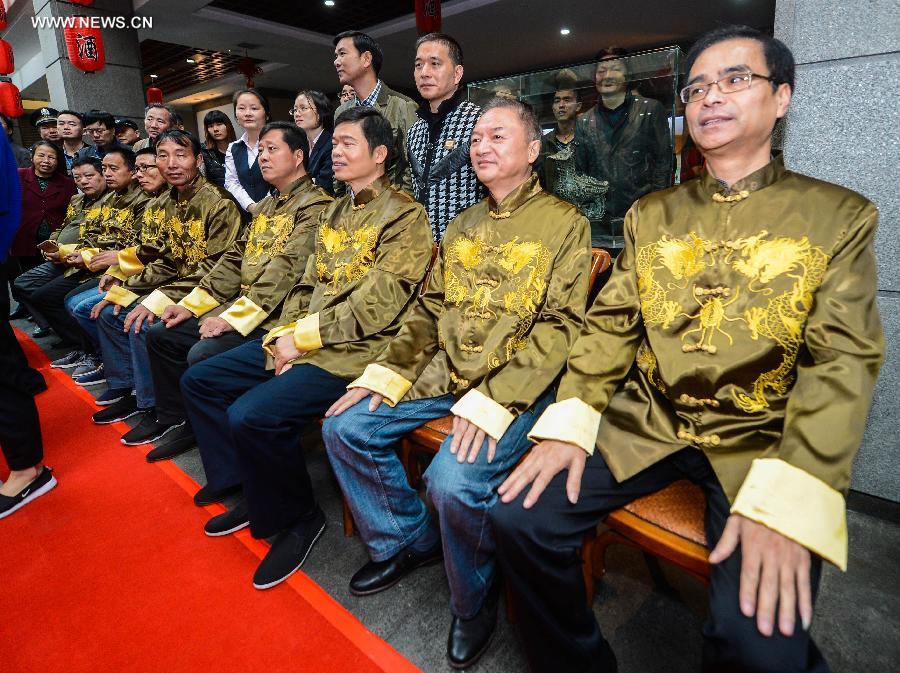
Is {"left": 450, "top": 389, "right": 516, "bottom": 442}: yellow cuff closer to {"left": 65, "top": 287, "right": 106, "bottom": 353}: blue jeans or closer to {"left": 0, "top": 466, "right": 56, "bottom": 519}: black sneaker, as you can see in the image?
{"left": 0, "top": 466, "right": 56, "bottom": 519}: black sneaker

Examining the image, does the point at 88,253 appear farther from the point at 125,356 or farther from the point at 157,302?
the point at 157,302

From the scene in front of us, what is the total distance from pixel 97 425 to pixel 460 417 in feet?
8.89

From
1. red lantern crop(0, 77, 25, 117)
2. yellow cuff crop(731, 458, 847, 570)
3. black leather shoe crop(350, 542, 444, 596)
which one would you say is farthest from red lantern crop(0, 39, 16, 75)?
yellow cuff crop(731, 458, 847, 570)

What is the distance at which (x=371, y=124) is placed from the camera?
2.16 metres

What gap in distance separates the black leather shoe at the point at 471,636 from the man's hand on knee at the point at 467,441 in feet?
1.54

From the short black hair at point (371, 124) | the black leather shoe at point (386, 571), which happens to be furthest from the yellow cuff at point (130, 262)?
the black leather shoe at point (386, 571)

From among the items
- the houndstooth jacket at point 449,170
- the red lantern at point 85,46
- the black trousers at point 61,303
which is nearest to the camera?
the houndstooth jacket at point 449,170

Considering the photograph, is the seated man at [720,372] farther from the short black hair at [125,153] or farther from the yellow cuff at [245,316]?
the short black hair at [125,153]

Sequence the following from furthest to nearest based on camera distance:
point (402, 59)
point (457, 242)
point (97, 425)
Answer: point (402, 59), point (97, 425), point (457, 242)

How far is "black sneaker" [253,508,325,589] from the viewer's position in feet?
5.85

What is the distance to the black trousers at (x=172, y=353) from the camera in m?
2.47

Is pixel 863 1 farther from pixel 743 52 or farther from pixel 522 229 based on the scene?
pixel 522 229

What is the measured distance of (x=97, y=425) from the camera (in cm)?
313

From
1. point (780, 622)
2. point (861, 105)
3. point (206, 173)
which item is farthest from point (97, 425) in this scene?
point (861, 105)
